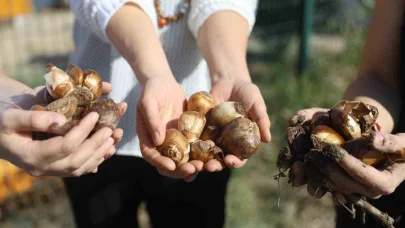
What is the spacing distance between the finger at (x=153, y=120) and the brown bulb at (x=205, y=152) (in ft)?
0.34

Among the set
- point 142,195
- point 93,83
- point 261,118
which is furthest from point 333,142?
point 142,195

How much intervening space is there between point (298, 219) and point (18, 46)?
163 inches

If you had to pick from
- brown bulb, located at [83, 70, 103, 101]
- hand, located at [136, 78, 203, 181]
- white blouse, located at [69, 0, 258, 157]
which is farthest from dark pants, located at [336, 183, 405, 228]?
brown bulb, located at [83, 70, 103, 101]

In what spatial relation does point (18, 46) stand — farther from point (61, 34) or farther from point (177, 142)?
point (177, 142)

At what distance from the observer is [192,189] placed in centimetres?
184

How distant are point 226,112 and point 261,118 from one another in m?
0.11

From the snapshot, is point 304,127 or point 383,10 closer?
point 304,127

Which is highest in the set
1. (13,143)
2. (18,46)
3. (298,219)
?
(13,143)

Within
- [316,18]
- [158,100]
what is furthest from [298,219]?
[316,18]

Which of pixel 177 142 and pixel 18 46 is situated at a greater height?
pixel 177 142

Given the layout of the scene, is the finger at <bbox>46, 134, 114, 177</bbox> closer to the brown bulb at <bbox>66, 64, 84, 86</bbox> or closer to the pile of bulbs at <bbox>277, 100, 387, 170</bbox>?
the brown bulb at <bbox>66, 64, 84, 86</bbox>

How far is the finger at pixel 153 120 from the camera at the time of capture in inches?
57.2

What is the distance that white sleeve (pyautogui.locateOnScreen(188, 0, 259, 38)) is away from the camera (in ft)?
5.68

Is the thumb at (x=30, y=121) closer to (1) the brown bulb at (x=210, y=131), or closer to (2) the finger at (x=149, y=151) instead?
(2) the finger at (x=149, y=151)
